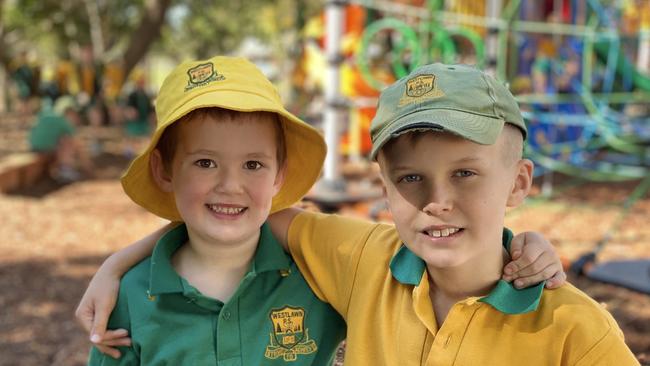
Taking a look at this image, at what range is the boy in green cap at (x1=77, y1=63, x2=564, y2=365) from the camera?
1.26 m

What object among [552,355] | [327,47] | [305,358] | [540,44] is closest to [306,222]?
[305,358]

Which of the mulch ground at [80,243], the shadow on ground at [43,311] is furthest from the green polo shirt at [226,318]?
the shadow on ground at [43,311]

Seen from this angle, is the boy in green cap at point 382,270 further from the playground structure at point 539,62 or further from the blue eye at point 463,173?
the playground structure at point 539,62

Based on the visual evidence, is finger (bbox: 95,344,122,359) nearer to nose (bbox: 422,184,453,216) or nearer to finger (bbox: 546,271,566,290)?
nose (bbox: 422,184,453,216)

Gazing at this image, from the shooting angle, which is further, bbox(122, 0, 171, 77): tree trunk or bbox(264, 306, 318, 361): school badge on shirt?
bbox(122, 0, 171, 77): tree trunk

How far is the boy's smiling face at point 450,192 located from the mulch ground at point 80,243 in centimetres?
100

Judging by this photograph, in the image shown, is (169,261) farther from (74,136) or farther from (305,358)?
(74,136)

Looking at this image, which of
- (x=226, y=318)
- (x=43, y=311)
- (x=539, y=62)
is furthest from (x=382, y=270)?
(x=539, y=62)

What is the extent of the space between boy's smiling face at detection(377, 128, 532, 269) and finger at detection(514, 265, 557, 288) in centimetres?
8

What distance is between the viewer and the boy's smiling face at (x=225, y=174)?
146cm

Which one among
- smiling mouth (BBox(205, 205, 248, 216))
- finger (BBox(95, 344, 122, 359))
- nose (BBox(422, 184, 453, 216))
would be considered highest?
nose (BBox(422, 184, 453, 216))

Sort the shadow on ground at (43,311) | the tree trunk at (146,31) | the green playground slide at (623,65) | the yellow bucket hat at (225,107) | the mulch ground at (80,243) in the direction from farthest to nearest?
1. the tree trunk at (146,31)
2. the green playground slide at (623,65)
3. the mulch ground at (80,243)
4. the shadow on ground at (43,311)
5. the yellow bucket hat at (225,107)

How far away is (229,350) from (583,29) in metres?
6.66

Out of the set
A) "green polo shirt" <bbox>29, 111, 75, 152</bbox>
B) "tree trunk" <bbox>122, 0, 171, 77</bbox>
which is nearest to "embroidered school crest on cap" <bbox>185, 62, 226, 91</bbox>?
"green polo shirt" <bbox>29, 111, 75, 152</bbox>
